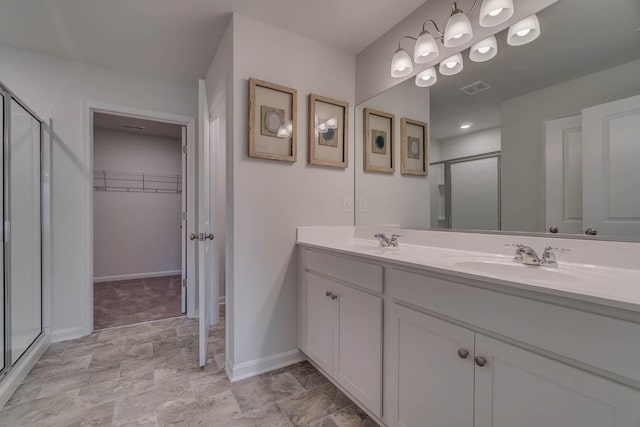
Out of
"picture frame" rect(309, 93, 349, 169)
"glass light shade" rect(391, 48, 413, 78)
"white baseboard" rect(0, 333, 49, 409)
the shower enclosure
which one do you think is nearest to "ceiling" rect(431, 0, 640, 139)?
"glass light shade" rect(391, 48, 413, 78)

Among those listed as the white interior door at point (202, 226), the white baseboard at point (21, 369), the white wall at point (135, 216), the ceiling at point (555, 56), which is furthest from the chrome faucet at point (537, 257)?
the white wall at point (135, 216)

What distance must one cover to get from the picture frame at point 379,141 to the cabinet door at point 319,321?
97 cm

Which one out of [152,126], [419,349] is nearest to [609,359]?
[419,349]

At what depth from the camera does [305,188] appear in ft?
6.71

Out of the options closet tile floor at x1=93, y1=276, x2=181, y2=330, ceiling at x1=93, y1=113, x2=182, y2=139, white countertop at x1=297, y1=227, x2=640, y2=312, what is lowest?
closet tile floor at x1=93, y1=276, x2=181, y2=330

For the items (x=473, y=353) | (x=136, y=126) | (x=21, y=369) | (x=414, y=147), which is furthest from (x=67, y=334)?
(x=414, y=147)

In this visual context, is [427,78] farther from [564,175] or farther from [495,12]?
[564,175]

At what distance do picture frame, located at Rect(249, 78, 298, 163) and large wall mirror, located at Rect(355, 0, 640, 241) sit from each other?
2.69 ft

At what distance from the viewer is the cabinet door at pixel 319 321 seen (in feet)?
5.49

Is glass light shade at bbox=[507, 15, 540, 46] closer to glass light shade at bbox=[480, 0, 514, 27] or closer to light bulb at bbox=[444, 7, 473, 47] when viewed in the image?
glass light shade at bbox=[480, 0, 514, 27]

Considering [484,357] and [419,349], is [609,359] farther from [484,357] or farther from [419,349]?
[419,349]

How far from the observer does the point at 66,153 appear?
2438mm

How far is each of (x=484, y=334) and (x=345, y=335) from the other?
0.78m

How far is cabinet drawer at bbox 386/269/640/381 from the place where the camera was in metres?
0.66
